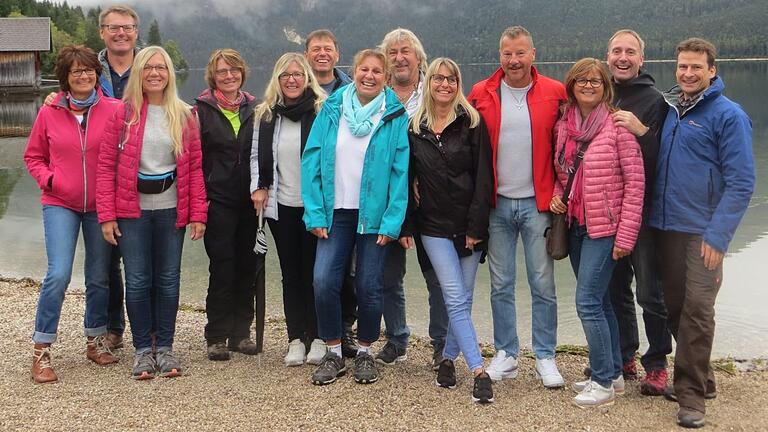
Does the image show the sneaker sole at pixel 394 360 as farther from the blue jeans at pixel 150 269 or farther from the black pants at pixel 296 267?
the blue jeans at pixel 150 269

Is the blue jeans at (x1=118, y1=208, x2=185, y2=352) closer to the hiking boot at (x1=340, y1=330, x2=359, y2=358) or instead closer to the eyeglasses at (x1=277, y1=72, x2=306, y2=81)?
the eyeglasses at (x1=277, y1=72, x2=306, y2=81)

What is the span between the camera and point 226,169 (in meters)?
5.52

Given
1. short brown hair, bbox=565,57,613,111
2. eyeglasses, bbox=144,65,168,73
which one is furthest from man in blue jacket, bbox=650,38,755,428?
eyeglasses, bbox=144,65,168,73

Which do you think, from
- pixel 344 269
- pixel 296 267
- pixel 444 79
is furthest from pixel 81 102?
pixel 444 79

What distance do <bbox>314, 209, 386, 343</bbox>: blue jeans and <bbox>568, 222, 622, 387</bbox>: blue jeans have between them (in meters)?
1.39

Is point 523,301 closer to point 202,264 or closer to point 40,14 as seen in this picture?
point 202,264

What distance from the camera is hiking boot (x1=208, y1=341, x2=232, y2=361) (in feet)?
19.1

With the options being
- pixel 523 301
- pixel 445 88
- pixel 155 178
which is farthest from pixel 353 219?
pixel 523 301

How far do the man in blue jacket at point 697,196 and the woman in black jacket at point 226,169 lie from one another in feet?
9.92

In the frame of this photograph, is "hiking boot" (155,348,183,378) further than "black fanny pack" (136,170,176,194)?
Yes

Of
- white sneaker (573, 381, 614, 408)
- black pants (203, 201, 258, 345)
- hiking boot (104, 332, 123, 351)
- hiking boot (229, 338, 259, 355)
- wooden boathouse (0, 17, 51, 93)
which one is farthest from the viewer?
wooden boathouse (0, 17, 51, 93)

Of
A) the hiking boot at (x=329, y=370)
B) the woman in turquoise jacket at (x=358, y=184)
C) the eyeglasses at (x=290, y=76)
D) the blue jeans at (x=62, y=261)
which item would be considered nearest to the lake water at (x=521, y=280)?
the blue jeans at (x=62, y=261)

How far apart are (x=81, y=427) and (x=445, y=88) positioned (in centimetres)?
328

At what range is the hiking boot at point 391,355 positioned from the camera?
587cm
